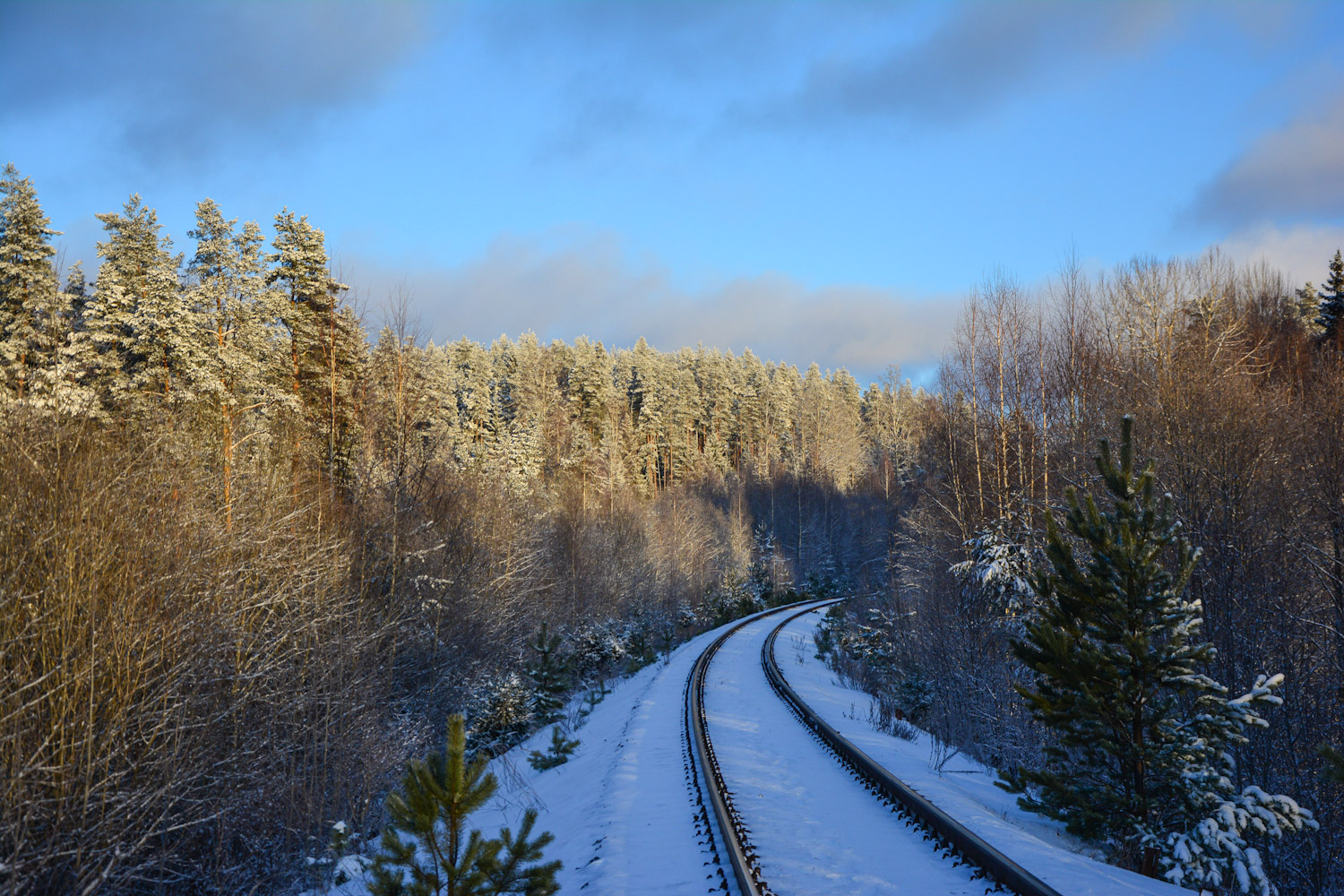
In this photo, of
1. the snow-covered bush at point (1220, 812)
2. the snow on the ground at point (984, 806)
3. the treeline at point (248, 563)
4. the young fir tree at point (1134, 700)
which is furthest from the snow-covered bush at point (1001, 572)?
the treeline at point (248, 563)

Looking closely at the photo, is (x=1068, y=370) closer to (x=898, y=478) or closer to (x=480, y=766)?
(x=480, y=766)

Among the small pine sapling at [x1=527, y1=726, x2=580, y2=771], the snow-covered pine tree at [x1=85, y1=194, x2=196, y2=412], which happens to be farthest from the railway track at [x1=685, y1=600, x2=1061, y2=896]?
the snow-covered pine tree at [x1=85, y1=194, x2=196, y2=412]

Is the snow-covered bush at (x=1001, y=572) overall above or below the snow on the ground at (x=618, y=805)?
above

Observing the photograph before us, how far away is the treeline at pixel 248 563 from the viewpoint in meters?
6.71

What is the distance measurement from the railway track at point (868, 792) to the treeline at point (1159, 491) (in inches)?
69.8

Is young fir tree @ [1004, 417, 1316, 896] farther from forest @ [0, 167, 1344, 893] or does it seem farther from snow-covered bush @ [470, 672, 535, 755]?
snow-covered bush @ [470, 672, 535, 755]

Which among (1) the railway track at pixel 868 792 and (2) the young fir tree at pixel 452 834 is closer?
(2) the young fir tree at pixel 452 834

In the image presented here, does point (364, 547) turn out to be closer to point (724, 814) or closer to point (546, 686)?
point (546, 686)

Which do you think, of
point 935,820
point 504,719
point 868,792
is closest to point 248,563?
point 504,719

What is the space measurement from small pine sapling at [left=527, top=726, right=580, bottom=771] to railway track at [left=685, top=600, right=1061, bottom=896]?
7.87 ft

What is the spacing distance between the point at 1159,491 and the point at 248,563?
1629cm

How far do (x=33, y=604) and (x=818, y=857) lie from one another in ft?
23.6

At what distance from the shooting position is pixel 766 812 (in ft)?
25.0

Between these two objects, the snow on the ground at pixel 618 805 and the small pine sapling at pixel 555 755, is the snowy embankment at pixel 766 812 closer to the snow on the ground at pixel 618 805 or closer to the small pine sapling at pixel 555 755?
the snow on the ground at pixel 618 805
